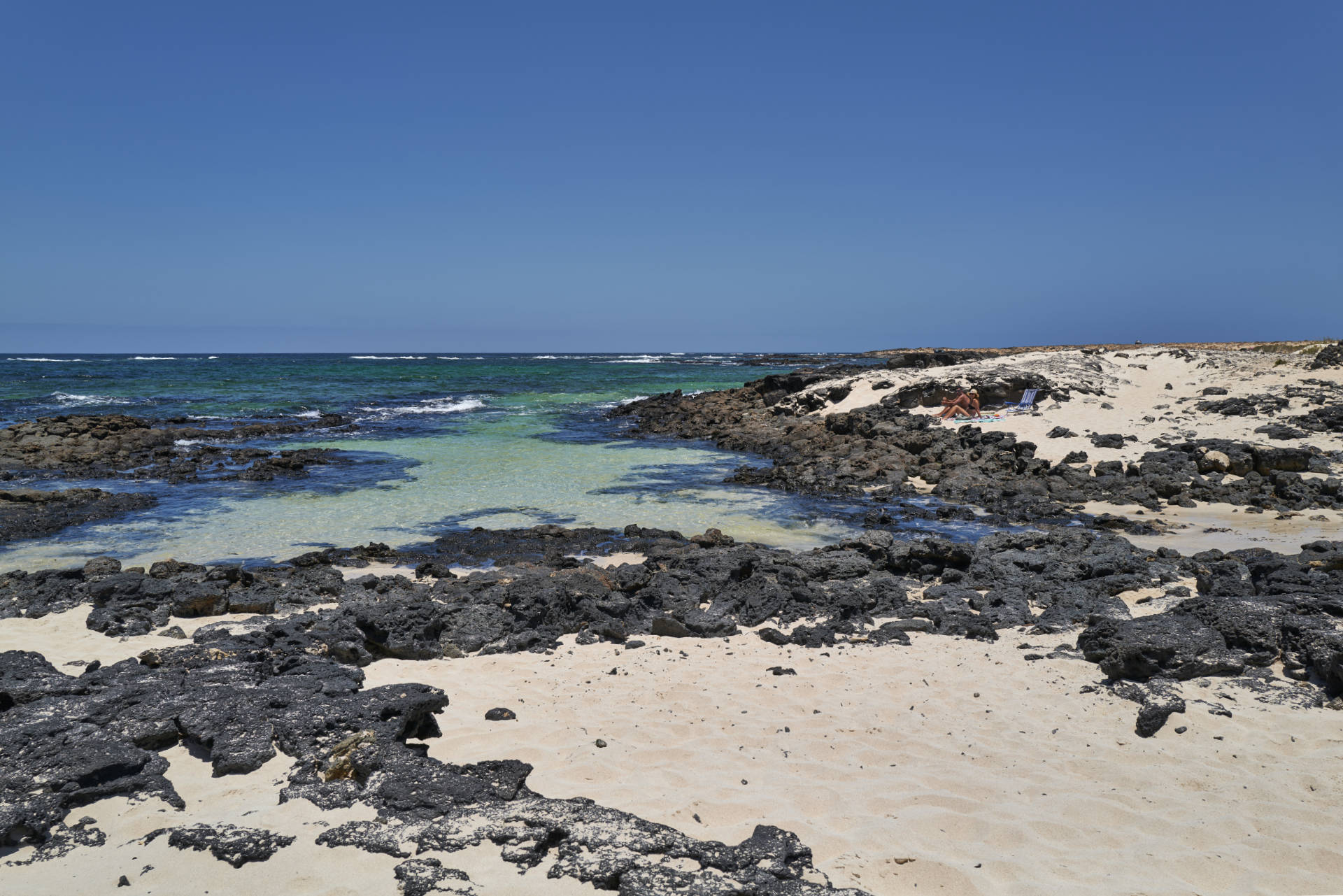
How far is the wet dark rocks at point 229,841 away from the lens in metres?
3.55

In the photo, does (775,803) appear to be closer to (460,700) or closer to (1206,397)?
(460,700)

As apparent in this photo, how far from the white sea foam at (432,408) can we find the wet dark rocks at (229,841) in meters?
29.9

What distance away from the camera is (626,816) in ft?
12.7

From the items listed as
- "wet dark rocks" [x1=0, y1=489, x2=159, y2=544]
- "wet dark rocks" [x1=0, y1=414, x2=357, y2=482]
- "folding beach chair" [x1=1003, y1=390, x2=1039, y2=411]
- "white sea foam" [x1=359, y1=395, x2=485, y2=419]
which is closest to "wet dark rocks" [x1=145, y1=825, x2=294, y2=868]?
"wet dark rocks" [x1=0, y1=489, x2=159, y2=544]

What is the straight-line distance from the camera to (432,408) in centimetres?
3669

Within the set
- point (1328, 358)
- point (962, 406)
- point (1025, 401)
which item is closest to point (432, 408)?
point (962, 406)

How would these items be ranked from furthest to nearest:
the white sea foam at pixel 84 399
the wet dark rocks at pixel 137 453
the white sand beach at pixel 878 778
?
the white sea foam at pixel 84 399 → the wet dark rocks at pixel 137 453 → the white sand beach at pixel 878 778

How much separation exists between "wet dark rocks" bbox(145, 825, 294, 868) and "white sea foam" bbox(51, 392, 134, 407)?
130ft

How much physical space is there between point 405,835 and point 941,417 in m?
20.0

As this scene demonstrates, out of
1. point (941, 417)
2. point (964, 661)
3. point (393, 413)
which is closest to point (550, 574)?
point (964, 661)

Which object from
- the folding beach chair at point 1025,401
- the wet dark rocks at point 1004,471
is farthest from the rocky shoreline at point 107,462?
the folding beach chair at point 1025,401

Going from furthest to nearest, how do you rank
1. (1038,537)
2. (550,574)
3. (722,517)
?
(722,517) < (1038,537) < (550,574)

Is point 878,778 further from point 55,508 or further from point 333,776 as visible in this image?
point 55,508

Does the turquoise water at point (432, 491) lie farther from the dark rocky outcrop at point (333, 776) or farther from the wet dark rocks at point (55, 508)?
the dark rocky outcrop at point (333, 776)
